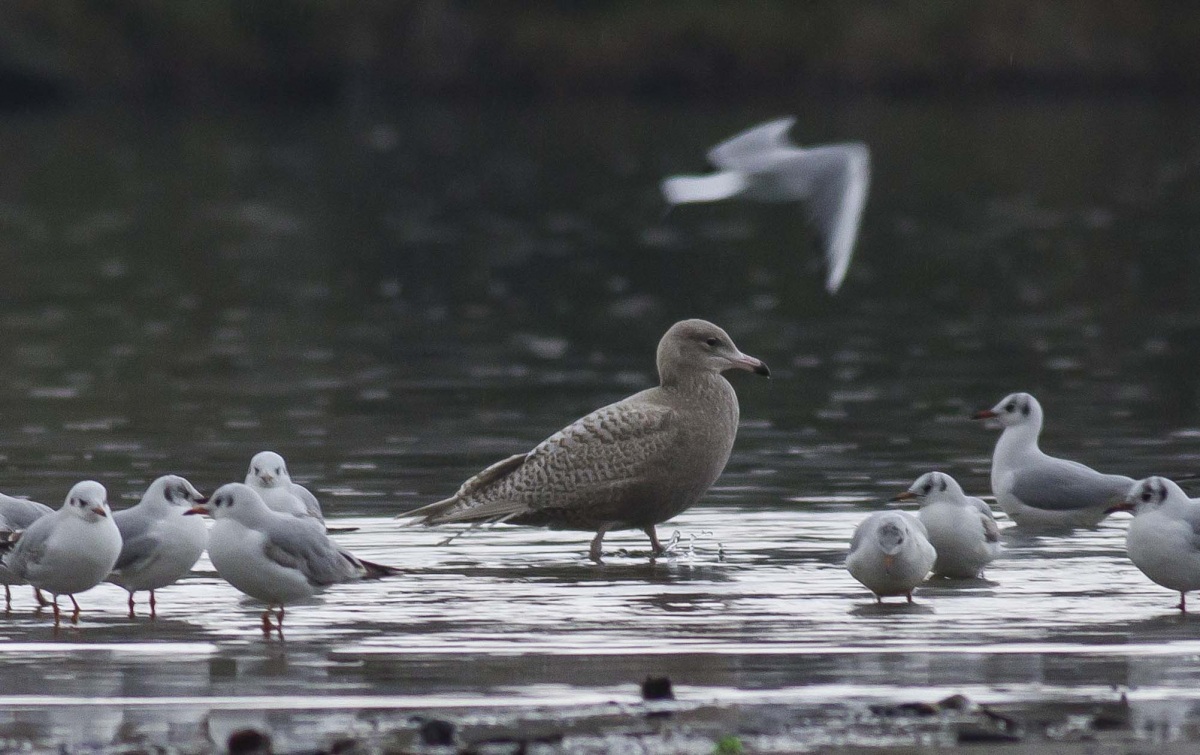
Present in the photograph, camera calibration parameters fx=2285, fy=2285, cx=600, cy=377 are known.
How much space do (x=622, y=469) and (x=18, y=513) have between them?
3.07 meters

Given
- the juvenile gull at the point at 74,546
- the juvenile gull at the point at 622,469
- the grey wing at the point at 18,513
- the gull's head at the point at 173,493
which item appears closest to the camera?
the juvenile gull at the point at 74,546

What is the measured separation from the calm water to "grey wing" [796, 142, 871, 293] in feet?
5.07

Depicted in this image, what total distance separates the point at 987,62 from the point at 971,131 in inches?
511

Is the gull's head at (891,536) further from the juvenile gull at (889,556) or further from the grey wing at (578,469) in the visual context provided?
the grey wing at (578,469)

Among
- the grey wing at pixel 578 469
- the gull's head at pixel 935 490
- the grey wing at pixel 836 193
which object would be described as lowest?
the gull's head at pixel 935 490

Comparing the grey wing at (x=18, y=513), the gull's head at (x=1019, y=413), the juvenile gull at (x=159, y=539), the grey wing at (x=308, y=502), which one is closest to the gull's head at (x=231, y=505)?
the juvenile gull at (x=159, y=539)

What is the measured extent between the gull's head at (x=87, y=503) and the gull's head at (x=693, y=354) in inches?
145

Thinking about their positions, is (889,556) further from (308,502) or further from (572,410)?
(572,410)

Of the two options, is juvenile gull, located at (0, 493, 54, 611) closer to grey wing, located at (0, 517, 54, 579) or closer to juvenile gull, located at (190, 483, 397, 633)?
grey wing, located at (0, 517, 54, 579)

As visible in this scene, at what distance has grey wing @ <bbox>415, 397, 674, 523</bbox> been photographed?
11.9 metres

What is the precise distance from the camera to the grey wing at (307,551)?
977cm

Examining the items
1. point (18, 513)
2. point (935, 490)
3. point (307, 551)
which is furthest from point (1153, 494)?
point (18, 513)

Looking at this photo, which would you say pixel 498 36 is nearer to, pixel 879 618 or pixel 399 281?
pixel 399 281

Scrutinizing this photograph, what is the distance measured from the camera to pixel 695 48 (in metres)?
71.8
